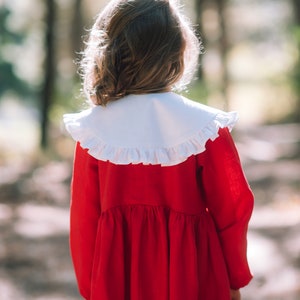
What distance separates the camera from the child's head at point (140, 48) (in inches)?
85.5

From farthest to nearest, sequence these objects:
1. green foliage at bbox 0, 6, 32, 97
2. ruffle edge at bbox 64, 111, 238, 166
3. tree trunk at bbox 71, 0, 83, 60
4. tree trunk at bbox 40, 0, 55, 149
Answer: tree trunk at bbox 71, 0, 83, 60
green foliage at bbox 0, 6, 32, 97
tree trunk at bbox 40, 0, 55, 149
ruffle edge at bbox 64, 111, 238, 166

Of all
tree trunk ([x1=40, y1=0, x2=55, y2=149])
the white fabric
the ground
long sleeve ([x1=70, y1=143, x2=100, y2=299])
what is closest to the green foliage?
tree trunk ([x1=40, y1=0, x2=55, y2=149])

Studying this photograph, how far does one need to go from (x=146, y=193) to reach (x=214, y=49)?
26081 millimetres

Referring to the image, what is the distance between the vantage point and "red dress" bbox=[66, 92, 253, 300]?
2.21 m

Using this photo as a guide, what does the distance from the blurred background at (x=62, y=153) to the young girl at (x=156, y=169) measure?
0.88 m

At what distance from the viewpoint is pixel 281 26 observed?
29.3 meters

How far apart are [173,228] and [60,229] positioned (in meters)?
4.91

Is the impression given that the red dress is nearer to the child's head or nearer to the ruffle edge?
the ruffle edge

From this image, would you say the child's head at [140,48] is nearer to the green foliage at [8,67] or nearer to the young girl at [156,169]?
the young girl at [156,169]

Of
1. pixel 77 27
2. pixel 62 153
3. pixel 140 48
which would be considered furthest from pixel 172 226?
pixel 77 27

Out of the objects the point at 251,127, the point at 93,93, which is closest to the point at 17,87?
the point at 251,127

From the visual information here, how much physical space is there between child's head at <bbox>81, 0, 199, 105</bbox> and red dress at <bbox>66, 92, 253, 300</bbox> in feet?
0.70

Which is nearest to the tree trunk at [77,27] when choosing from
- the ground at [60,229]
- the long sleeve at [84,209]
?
the ground at [60,229]

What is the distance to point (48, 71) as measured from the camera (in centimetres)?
1220
